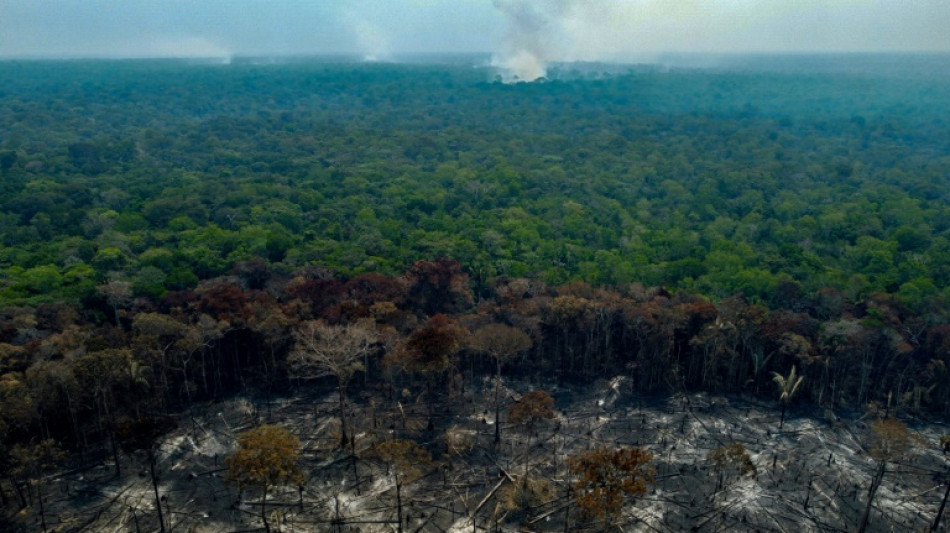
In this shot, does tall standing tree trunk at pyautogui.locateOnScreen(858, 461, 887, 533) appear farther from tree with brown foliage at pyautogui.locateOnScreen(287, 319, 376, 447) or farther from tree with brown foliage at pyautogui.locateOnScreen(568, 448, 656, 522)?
tree with brown foliage at pyautogui.locateOnScreen(287, 319, 376, 447)

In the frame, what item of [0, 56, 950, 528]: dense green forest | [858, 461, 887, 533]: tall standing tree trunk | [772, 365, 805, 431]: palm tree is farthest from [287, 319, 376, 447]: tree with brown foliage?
[858, 461, 887, 533]: tall standing tree trunk

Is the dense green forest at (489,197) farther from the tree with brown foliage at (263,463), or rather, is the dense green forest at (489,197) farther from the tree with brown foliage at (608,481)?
the tree with brown foliage at (608,481)

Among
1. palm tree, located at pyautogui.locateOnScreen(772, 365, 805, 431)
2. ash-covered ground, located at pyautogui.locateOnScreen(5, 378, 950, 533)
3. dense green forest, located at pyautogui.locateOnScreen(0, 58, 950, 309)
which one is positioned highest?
dense green forest, located at pyautogui.locateOnScreen(0, 58, 950, 309)

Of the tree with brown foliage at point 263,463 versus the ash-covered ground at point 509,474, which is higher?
the tree with brown foliage at point 263,463

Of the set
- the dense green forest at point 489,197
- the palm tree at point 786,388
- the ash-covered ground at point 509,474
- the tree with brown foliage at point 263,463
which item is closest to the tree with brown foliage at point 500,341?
the ash-covered ground at point 509,474

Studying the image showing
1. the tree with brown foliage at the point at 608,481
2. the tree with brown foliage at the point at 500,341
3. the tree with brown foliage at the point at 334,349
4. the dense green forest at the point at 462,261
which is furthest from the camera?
the dense green forest at the point at 462,261

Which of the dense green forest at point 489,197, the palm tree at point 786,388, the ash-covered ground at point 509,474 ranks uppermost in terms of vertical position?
the dense green forest at point 489,197

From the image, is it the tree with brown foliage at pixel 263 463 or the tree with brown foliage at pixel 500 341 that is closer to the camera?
the tree with brown foliage at pixel 263 463
